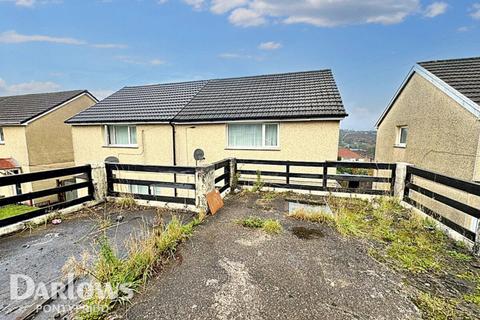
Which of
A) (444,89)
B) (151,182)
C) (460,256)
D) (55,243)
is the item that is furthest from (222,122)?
(444,89)

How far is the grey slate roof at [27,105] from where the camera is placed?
15406mm

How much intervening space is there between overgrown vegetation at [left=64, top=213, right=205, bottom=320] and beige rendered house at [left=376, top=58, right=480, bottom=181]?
26.5 feet

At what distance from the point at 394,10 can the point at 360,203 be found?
8.92 metres

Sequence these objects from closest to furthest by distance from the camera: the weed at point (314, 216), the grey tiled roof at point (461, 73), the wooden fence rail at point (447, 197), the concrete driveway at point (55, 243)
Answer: the concrete driveway at point (55, 243) < the wooden fence rail at point (447, 197) < the weed at point (314, 216) < the grey tiled roof at point (461, 73)

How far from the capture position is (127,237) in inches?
162

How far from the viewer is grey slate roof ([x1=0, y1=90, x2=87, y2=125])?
50.5ft

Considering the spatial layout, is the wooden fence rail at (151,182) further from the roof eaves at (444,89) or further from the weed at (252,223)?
the roof eaves at (444,89)

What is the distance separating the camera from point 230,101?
1051 cm

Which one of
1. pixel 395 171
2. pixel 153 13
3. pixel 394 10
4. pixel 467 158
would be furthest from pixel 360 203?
pixel 153 13

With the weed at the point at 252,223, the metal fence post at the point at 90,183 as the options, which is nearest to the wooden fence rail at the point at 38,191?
the metal fence post at the point at 90,183

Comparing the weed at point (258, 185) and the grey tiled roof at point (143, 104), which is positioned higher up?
the grey tiled roof at point (143, 104)

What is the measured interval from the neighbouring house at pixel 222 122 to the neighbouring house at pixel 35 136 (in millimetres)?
6934

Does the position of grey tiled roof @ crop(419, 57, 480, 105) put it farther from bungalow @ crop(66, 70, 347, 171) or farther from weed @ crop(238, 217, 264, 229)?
weed @ crop(238, 217, 264, 229)

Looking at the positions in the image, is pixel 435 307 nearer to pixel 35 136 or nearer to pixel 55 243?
pixel 55 243
